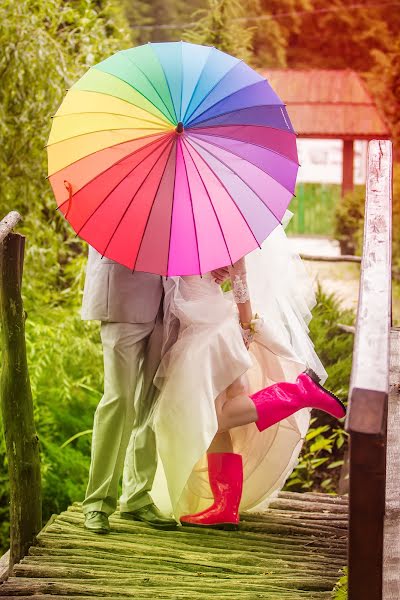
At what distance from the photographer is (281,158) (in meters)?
3.32

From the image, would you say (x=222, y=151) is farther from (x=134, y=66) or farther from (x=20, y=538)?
(x=20, y=538)

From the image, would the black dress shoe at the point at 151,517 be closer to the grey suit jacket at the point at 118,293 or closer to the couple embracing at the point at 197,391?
the couple embracing at the point at 197,391

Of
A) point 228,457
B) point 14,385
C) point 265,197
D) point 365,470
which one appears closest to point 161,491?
point 228,457

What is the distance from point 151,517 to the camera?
3.71 meters

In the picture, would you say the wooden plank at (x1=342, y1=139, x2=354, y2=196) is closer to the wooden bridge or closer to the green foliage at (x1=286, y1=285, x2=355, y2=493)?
the green foliage at (x1=286, y1=285, x2=355, y2=493)

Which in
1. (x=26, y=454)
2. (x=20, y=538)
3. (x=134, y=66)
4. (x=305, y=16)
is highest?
(x=305, y=16)

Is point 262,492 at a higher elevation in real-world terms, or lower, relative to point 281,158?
lower

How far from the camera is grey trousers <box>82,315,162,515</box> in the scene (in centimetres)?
350

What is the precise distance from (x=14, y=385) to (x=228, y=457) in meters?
0.85

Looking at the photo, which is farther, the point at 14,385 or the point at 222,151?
the point at 14,385

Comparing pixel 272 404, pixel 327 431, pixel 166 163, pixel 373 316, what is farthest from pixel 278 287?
pixel 327 431

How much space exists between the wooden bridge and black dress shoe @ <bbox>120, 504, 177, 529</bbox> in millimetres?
35

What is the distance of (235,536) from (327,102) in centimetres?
450

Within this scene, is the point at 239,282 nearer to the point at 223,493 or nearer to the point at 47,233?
the point at 223,493
